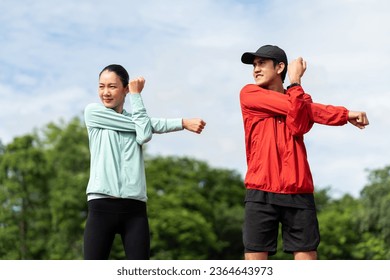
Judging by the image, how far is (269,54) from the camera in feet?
20.2

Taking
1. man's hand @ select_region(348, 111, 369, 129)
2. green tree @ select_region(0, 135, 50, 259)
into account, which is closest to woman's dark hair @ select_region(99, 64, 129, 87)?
man's hand @ select_region(348, 111, 369, 129)

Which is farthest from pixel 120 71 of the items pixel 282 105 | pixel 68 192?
pixel 68 192

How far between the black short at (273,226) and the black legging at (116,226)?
89cm

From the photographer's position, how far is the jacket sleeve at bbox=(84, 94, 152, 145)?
6258mm

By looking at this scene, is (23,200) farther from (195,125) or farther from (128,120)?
(195,125)

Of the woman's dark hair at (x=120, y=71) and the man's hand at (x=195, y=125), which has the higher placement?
the woman's dark hair at (x=120, y=71)

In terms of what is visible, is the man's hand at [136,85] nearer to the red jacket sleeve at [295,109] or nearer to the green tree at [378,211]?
the red jacket sleeve at [295,109]

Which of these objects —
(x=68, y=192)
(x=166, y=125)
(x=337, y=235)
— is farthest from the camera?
(x=337, y=235)

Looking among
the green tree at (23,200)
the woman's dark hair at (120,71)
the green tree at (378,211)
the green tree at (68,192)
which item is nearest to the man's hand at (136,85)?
the woman's dark hair at (120,71)

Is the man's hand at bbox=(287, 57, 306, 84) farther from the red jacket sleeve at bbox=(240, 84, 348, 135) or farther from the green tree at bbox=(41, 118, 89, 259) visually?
the green tree at bbox=(41, 118, 89, 259)

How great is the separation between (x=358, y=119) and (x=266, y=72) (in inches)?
33.4

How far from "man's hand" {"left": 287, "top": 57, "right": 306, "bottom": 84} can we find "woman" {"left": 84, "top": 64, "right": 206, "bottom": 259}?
2.69 feet

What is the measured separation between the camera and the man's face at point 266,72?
20.3 feet
